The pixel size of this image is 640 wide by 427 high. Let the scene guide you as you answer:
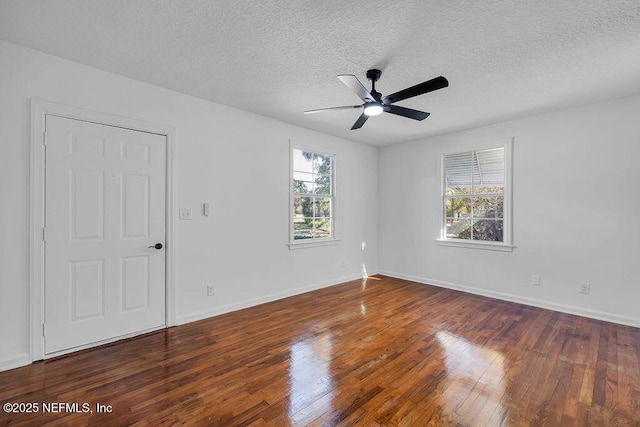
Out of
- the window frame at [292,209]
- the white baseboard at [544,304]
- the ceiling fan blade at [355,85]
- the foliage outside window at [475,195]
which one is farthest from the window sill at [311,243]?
the ceiling fan blade at [355,85]

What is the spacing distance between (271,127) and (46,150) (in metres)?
2.47

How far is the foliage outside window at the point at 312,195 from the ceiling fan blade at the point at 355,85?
7.08ft

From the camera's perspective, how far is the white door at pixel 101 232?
2605mm

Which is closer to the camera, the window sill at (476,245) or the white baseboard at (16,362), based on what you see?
the white baseboard at (16,362)

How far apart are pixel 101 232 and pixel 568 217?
5.43m

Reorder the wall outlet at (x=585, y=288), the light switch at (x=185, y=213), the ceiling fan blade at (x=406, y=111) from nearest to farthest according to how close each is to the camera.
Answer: the ceiling fan blade at (x=406, y=111), the light switch at (x=185, y=213), the wall outlet at (x=585, y=288)

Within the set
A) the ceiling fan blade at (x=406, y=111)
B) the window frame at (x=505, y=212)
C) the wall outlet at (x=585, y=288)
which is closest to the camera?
the ceiling fan blade at (x=406, y=111)

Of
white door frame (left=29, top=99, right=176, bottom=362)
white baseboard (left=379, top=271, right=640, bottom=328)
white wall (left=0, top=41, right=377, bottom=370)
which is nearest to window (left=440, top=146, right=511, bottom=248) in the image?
white baseboard (left=379, top=271, right=640, bottom=328)

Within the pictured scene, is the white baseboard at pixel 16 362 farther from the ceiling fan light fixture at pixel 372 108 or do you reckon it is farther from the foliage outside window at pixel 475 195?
the foliage outside window at pixel 475 195

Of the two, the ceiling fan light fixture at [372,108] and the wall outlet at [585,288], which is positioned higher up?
the ceiling fan light fixture at [372,108]

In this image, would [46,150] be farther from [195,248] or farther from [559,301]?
[559,301]

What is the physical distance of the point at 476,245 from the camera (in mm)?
4656

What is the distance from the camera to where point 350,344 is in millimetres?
2859

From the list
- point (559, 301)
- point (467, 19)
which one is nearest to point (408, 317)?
point (559, 301)
